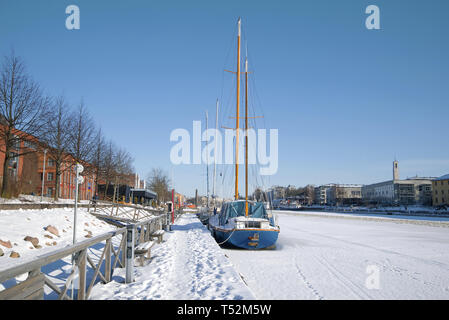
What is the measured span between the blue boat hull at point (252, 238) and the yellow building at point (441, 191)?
9026 centimetres

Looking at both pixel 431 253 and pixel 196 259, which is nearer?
pixel 196 259

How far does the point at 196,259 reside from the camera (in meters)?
9.77

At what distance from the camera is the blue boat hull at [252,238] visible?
15.7m

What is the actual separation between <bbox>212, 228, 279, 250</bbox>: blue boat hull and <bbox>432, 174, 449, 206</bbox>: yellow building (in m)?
90.3

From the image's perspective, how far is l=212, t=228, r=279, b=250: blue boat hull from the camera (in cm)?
1574

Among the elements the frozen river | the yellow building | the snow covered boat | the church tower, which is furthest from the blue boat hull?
the church tower

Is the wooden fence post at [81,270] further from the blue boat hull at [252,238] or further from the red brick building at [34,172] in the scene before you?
the red brick building at [34,172]

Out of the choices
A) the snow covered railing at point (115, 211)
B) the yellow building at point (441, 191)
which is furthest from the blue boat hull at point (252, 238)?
the yellow building at point (441, 191)

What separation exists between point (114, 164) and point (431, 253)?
3356 centimetres

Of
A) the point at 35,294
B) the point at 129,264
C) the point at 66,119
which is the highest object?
the point at 66,119
